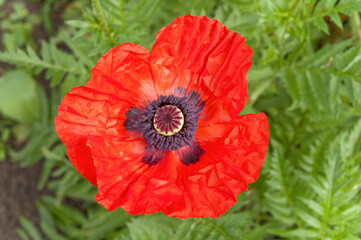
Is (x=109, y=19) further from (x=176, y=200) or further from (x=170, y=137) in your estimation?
(x=176, y=200)

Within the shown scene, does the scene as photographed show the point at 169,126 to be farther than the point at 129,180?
Yes

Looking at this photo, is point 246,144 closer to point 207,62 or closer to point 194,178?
point 194,178

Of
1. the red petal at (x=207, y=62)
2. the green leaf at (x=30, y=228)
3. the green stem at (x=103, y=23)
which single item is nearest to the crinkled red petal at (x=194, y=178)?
the red petal at (x=207, y=62)

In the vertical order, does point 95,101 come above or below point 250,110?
below

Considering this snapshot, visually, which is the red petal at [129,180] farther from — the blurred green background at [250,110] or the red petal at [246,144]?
the blurred green background at [250,110]

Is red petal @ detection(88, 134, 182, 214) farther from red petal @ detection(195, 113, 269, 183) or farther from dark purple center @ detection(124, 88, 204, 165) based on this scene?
red petal @ detection(195, 113, 269, 183)

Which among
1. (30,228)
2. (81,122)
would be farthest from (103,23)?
(30,228)

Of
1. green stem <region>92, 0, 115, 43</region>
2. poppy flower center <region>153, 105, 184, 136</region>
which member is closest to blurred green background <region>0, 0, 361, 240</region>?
green stem <region>92, 0, 115, 43</region>
